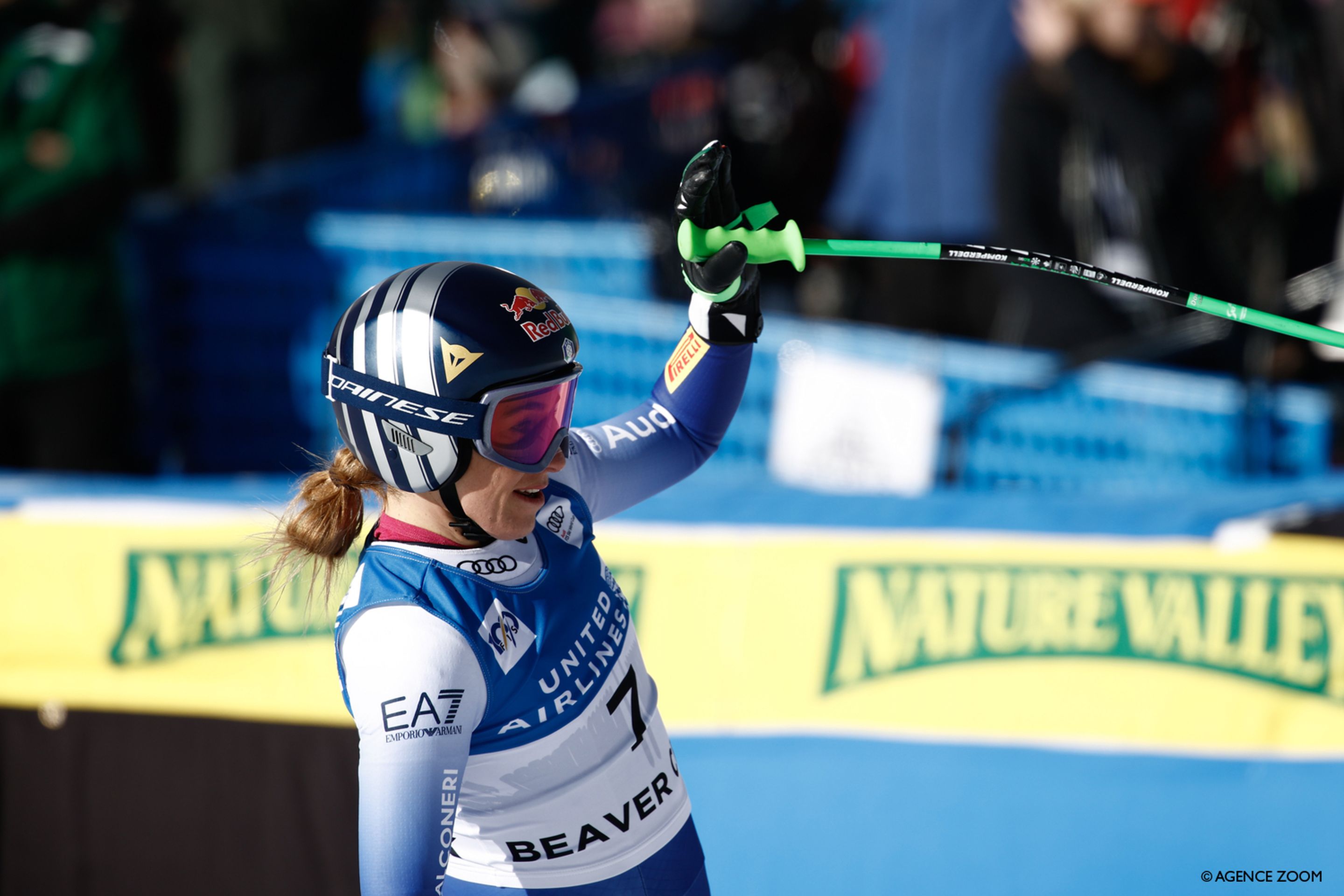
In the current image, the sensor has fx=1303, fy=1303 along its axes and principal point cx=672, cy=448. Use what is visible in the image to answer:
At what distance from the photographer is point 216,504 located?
392 centimetres

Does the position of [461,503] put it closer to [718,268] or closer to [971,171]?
[718,268]

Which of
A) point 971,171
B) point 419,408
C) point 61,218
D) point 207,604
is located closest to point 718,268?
point 419,408

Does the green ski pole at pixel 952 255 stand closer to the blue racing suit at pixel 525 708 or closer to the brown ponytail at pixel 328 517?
the blue racing suit at pixel 525 708

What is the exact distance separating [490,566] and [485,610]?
90 mm

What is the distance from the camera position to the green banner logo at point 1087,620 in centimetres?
311

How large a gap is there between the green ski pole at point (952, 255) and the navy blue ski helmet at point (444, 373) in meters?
0.32

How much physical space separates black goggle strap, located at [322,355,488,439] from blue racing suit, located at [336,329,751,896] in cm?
19

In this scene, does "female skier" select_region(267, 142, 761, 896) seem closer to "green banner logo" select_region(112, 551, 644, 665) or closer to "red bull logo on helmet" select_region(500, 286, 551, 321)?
"red bull logo on helmet" select_region(500, 286, 551, 321)

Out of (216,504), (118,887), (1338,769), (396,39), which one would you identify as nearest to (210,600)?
(216,504)

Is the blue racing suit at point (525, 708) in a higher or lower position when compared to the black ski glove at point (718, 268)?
lower

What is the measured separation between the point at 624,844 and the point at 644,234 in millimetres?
4294

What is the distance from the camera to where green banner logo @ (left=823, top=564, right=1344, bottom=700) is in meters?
3.11

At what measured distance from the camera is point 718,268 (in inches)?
82.4

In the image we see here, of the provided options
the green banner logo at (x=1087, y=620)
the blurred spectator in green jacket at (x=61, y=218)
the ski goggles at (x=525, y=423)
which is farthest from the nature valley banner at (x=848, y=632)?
the blurred spectator in green jacket at (x=61, y=218)
